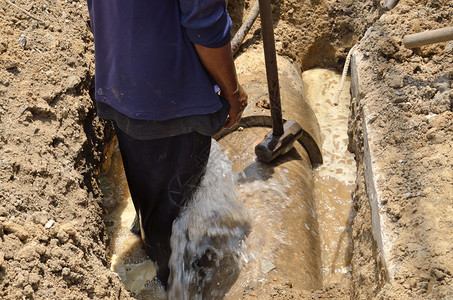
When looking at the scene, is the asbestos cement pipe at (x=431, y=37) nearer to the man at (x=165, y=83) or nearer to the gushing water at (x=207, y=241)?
the man at (x=165, y=83)

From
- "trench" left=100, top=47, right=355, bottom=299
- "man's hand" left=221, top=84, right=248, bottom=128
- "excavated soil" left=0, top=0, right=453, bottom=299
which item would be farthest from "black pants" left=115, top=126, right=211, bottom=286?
"trench" left=100, top=47, right=355, bottom=299

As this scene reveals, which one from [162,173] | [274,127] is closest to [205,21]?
[162,173]

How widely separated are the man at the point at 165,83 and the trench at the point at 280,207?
1.77 ft

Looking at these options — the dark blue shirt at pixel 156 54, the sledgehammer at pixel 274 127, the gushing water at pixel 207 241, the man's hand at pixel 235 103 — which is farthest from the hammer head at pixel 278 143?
the dark blue shirt at pixel 156 54

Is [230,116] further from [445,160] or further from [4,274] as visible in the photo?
[4,274]

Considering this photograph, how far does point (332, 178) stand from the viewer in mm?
3754

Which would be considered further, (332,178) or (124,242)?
(332,178)

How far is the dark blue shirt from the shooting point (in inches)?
74.7

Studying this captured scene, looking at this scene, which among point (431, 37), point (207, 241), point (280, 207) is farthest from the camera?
point (280, 207)

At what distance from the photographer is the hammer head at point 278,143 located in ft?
10.2

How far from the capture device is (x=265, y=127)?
354 centimetres

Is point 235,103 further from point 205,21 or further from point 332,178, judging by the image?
point 332,178

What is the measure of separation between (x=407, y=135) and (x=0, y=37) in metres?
2.48

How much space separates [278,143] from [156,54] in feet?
4.43
